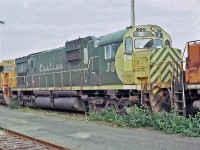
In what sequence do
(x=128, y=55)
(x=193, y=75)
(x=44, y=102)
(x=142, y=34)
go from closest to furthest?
(x=193, y=75)
(x=128, y=55)
(x=142, y=34)
(x=44, y=102)

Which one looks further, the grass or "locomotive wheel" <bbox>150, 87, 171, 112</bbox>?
"locomotive wheel" <bbox>150, 87, 171, 112</bbox>

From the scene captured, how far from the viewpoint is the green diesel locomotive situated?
13.7 meters

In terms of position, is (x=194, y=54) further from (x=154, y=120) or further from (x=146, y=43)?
(x=146, y=43)

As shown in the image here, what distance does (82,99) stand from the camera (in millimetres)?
17875

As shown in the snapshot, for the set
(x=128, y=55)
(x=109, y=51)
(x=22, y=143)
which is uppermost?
(x=109, y=51)

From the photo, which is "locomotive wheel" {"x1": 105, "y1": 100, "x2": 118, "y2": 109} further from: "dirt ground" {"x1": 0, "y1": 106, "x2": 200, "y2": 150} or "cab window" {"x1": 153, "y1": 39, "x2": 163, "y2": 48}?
"cab window" {"x1": 153, "y1": 39, "x2": 163, "y2": 48}

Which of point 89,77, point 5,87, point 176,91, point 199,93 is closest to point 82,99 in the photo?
point 89,77

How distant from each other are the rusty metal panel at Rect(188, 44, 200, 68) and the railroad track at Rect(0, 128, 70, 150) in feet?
19.0

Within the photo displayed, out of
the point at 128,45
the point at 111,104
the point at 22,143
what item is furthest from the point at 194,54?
the point at 22,143

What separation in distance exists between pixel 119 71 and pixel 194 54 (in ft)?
11.3

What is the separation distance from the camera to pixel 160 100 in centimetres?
1345

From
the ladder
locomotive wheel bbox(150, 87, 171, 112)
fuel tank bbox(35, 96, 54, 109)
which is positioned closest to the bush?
fuel tank bbox(35, 96, 54, 109)

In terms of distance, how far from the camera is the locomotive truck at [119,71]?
13.6m

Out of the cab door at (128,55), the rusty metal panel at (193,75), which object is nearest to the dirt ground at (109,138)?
the rusty metal panel at (193,75)
